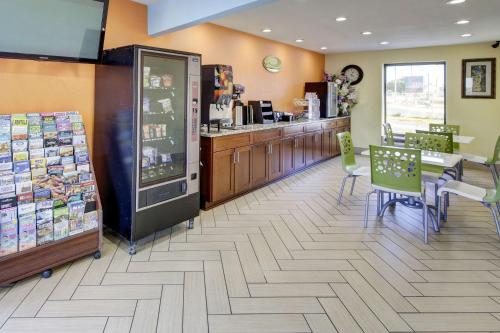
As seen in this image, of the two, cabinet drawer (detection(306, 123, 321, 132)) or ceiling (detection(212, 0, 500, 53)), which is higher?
ceiling (detection(212, 0, 500, 53))

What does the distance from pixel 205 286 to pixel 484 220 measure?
3240 millimetres

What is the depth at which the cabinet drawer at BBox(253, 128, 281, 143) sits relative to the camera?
4.71 meters

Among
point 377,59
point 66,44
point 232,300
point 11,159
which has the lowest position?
point 232,300

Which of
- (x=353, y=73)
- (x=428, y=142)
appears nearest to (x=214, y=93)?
(x=428, y=142)

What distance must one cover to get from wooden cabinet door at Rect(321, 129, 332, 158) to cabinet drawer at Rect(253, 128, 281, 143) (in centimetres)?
195

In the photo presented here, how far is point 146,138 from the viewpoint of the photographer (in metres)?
2.99

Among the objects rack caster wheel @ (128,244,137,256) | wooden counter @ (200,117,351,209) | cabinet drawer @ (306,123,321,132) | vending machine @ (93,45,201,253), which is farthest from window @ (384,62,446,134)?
rack caster wheel @ (128,244,137,256)

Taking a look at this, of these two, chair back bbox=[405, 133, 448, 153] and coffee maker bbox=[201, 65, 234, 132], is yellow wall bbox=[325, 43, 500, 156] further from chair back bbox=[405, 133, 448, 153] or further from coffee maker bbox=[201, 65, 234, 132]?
coffee maker bbox=[201, 65, 234, 132]

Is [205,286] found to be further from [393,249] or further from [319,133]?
[319,133]

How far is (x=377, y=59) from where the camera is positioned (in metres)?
7.56

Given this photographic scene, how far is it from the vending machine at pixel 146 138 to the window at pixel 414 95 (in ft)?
19.0

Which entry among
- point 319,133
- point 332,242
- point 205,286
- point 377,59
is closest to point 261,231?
point 332,242

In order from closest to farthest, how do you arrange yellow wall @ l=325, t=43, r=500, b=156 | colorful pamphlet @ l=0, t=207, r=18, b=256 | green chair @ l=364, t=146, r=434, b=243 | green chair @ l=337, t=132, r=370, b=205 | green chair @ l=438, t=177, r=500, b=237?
colorful pamphlet @ l=0, t=207, r=18, b=256, green chair @ l=438, t=177, r=500, b=237, green chair @ l=364, t=146, r=434, b=243, green chair @ l=337, t=132, r=370, b=205, yellow wall @ l=325, t=43, r=500, b=156

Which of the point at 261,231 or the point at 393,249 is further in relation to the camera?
the point at 261,231
